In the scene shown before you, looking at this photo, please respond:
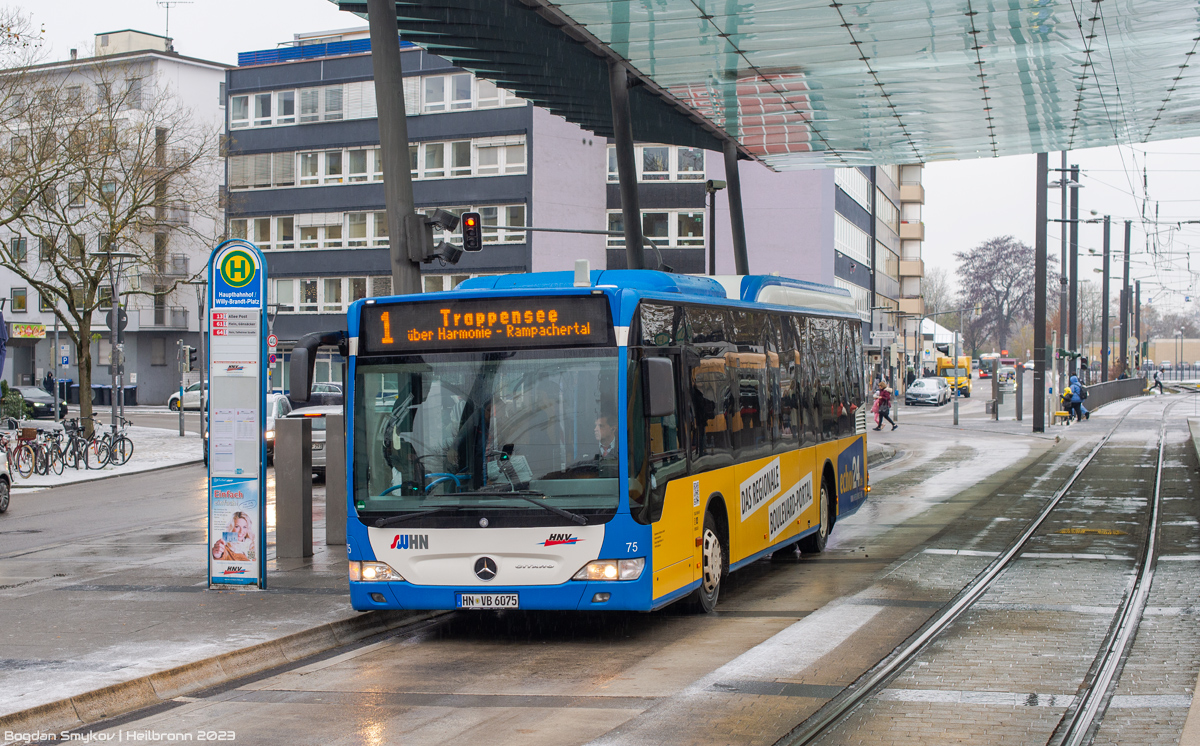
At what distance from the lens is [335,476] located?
Result: 46.6ft

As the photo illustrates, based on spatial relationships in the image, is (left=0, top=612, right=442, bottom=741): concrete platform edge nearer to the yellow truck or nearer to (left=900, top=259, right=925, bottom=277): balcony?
the yellow truck

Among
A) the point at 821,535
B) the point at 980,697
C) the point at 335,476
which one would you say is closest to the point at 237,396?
the point at 335,476

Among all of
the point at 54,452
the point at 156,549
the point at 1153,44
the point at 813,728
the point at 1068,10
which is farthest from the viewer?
the point at 54,452

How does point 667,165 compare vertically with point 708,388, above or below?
above

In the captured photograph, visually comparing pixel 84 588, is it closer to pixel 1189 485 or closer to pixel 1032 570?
pixel 1032 570

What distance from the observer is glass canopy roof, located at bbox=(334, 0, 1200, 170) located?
17469mm

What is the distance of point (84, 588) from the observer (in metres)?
11.8

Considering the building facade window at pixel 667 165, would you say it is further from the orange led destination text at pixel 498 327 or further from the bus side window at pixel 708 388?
the orange led destination text at pixel 498 327

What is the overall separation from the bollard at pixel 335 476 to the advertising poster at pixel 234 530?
2425mm

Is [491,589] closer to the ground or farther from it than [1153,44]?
closer to the ground

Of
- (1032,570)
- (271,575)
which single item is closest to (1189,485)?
(1032,570)

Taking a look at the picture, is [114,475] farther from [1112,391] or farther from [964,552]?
[1112,391]

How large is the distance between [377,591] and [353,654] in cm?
49

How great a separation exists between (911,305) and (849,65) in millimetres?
86796
